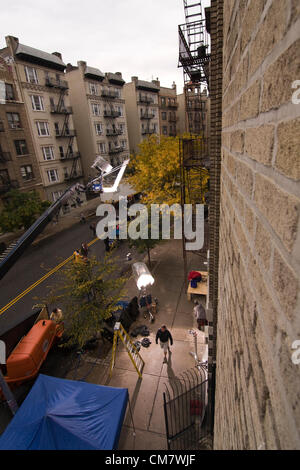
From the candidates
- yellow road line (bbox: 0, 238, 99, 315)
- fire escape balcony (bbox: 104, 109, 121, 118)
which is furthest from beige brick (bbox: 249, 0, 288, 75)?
fire escape balcony (bbox: 104, 109, 121, 118)

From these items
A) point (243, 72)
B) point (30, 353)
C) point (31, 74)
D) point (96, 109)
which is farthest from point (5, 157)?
point (243, 72)

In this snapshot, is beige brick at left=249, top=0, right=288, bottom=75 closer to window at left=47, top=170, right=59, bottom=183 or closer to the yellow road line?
the yellow road line

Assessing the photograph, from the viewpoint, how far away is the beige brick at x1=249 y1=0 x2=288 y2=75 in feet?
2.13

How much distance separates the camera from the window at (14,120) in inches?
906

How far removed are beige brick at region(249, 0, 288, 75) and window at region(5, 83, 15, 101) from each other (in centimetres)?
2802

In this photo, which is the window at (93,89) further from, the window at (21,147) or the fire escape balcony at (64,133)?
the window at (21,147)

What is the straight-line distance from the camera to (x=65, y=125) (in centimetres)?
2928

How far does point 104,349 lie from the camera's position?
9648 mm

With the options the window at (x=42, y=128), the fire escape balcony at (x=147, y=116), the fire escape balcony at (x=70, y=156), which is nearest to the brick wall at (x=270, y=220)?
the window at (x=42, y=128)

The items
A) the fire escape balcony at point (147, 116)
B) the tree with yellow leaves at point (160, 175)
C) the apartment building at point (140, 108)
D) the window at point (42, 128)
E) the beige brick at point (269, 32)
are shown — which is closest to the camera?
the beige brick at point (269, 32)

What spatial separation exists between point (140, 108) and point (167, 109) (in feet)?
23.4

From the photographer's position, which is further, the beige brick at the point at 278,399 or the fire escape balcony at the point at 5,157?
the fire escape balcony at the point at 5,157

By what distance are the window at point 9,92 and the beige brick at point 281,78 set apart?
28223mm
